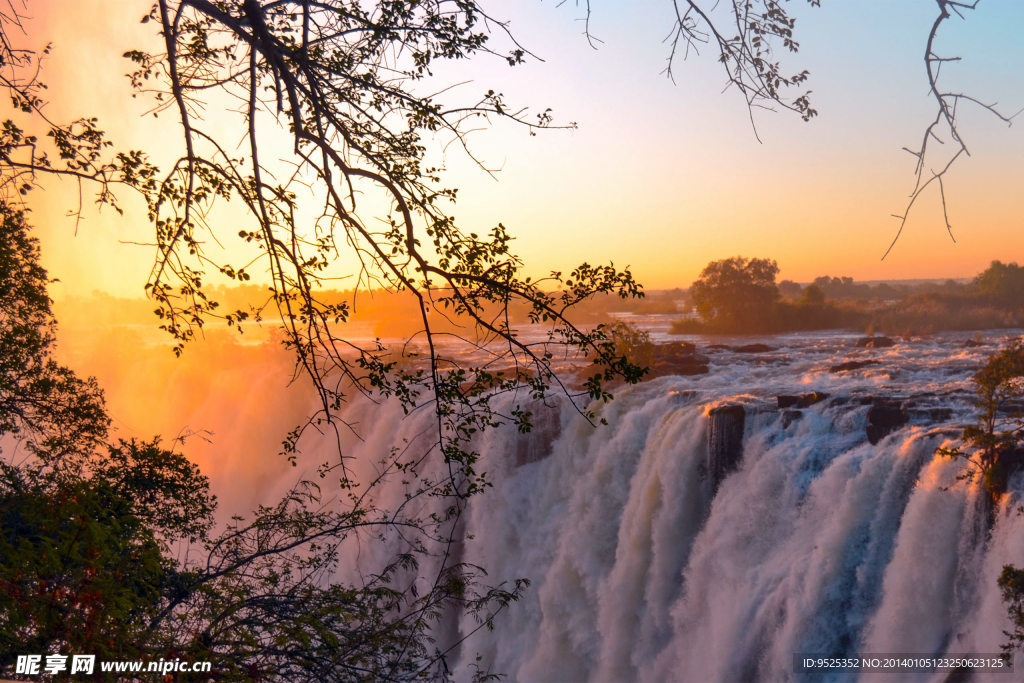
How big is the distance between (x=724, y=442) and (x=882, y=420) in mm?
2505

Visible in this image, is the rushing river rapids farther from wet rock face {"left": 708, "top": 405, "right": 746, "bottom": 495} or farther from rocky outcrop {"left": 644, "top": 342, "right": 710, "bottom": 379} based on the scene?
rocky outcrop {"left": 644, "top": 342, "right": 710, "bottom": 379}

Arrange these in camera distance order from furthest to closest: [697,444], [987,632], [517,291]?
[697,444]
[987,632]
[517,291]

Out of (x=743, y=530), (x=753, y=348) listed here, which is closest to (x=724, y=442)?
(x=743, y=530)

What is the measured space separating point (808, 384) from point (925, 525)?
6.50 meters

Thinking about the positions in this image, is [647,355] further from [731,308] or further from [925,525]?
[731,308]

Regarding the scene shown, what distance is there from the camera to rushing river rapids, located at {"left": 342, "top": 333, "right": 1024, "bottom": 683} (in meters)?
8.91

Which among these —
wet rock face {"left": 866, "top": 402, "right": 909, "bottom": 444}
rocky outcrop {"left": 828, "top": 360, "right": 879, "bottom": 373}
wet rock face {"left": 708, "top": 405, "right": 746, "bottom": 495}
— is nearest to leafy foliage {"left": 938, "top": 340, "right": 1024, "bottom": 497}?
wet rock face {"left": 866, "top": 402, "right": 909, "bottom": 444}

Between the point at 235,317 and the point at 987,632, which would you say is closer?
the point at 235,317

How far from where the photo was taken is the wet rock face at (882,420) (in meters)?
11.1

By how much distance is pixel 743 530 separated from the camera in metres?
11.4

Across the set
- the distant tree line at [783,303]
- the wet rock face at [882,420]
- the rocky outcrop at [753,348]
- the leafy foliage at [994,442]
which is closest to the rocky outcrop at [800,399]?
the wet rock face at [882,420]

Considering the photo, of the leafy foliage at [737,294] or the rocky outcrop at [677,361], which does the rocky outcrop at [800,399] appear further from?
the leafy foliage at [737,294]

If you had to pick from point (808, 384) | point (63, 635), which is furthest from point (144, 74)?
point (808, 384)

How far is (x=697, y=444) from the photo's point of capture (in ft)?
41.1
